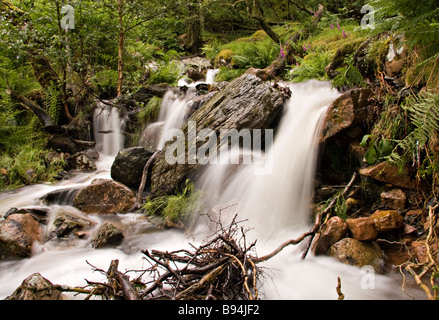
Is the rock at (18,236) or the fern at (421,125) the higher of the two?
the fern at (421,125)

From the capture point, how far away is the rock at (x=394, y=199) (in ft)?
9.52

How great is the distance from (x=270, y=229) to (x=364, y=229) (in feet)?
3.62

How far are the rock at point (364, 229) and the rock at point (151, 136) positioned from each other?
4.13m

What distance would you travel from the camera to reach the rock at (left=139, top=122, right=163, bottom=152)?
5.85 meters

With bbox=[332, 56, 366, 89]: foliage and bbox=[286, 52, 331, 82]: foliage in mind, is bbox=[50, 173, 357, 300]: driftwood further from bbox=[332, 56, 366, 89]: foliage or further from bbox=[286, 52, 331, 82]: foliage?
bbox=[286, 52, 331, 82]: foliage

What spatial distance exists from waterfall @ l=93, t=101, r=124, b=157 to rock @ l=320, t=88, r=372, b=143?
187 inches

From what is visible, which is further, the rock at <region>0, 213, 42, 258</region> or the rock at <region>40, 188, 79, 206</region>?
the rock at <region>40, 188, 79, 206</region>

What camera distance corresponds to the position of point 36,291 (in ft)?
6.28

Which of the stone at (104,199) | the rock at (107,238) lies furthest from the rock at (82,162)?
the rock at (107,238)

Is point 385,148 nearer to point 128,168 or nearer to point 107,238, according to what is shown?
point 107,238

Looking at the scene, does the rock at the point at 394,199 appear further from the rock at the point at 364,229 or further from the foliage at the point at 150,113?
the foliage at the point at 150,113

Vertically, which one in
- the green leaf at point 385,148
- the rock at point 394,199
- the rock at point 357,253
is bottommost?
the rock at point 357,253

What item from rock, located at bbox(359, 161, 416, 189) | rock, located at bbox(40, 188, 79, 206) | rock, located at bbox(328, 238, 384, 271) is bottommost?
rock, located at bbox(328, 238, 384, 271)

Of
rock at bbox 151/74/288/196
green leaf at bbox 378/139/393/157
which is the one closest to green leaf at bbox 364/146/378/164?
green leaf at bbox 378/139/393/157
